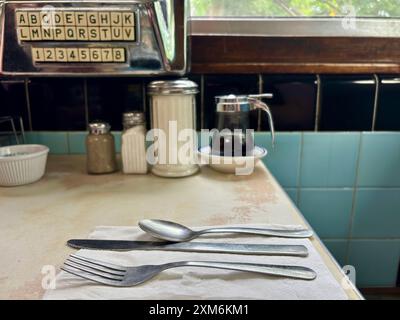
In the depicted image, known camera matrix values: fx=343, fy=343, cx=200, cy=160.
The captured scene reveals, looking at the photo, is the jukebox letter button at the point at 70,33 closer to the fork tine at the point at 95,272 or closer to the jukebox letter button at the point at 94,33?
the jukebox letter button at the point at 94,33

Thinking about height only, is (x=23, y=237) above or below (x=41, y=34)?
below

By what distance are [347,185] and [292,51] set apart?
1.15 ft

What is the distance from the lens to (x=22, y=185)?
0.64m

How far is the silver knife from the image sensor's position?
15.6 inches

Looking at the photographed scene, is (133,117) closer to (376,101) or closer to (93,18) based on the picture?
(93,18)

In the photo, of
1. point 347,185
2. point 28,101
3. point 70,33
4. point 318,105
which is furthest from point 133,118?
point 347,185

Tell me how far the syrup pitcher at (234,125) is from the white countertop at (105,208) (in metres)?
0.05

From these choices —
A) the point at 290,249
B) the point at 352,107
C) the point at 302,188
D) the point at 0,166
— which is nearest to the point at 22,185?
the point at 0,166

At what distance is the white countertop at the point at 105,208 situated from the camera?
39 cm

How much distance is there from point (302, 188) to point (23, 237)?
2.06 feet

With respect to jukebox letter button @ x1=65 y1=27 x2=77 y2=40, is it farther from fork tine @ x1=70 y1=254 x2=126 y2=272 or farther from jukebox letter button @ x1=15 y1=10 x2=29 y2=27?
fork tine @ x1=70 y1=254 x2=126 y2=272

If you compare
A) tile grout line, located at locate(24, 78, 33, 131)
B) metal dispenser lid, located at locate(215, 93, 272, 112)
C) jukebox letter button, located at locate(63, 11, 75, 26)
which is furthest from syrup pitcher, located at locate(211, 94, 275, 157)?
tile grout line, located at locate(24, 78, 33, 131)

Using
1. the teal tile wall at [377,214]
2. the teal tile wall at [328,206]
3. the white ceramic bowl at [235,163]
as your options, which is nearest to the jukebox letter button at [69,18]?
the white ceramic bowl at [235,163]

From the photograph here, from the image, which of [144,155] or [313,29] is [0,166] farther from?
[313,29]
